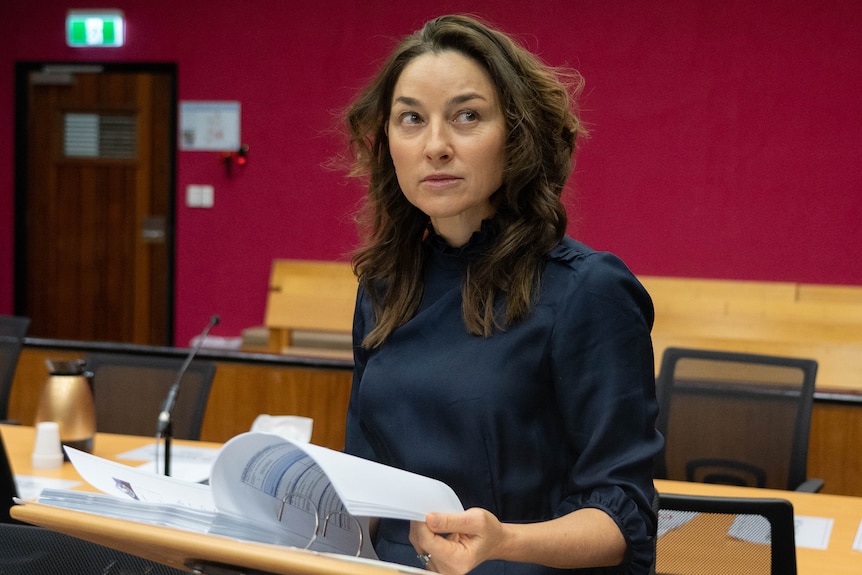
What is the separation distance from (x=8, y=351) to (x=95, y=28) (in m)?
4.17

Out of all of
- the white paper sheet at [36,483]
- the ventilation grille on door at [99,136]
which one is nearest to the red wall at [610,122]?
the ventilation grille on door at [99,136]

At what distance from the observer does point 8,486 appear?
202cm

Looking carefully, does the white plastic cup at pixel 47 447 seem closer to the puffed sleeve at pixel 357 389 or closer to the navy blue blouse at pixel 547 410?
the puffed sleeve at pixel 357 389

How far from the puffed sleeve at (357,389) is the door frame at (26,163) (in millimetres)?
6169

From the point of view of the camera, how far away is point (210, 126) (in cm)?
722

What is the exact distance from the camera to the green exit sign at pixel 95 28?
24.0 feet

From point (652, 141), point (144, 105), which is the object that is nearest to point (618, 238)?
point (652, 141)

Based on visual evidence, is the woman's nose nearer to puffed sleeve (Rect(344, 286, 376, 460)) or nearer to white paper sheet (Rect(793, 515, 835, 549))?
puffed sleeve (Rect(344, 286, 376, 460))

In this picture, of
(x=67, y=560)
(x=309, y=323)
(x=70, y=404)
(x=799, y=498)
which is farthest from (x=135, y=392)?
(x=309, y=323)

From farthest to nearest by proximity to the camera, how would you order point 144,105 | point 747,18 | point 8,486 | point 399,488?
point 144,105 < point 747,18 < point 8,486 < point 399,488

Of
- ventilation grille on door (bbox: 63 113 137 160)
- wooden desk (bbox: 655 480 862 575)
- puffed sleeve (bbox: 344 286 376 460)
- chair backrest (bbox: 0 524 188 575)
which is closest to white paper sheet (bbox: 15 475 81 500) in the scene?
chair backrest (bbox: 0 524 188 575)

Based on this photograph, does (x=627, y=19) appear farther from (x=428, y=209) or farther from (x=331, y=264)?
(x=428, y=209)

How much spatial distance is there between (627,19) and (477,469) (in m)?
5.68

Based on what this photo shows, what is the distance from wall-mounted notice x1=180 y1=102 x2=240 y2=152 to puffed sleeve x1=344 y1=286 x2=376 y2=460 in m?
5.97
